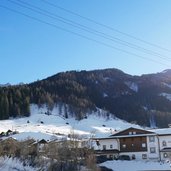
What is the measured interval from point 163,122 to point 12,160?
490ft

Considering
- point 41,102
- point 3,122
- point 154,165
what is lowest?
point 154,165

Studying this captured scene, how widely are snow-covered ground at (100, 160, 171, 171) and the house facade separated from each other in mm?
10603

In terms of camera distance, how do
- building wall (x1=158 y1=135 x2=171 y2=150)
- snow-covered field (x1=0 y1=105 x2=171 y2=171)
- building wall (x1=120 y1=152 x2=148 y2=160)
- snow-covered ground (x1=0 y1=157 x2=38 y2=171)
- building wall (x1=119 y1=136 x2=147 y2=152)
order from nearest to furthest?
snow-covered ground (x1=0 y1=157 x2=38 y2=171), snow-covered field (x1=0 y1=105 x2=171 y2=171), building wall (x1=158 y1=135 x2=171 y2=150), building wall (x1=120 y1=152 x2=148 y2=160), building wall (x1=119 y1=136 x2=147 y2=152)

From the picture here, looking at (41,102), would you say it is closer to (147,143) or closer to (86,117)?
(86,117)

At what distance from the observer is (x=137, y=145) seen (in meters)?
78.1

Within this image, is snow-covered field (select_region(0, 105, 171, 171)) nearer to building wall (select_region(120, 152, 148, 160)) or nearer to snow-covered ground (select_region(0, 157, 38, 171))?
snow-covered ground (select_region(0, 157, 38, 171))

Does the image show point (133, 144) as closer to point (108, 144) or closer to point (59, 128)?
point (108, 144)

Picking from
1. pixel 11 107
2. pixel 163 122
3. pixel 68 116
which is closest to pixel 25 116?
pixel 11 107

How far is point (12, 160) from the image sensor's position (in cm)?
5131

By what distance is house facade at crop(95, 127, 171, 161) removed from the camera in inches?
3002

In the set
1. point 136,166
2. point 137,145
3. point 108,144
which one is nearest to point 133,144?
point 137,145

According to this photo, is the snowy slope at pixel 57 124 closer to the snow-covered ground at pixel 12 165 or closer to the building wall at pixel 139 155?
the building wall at pixel 139 155

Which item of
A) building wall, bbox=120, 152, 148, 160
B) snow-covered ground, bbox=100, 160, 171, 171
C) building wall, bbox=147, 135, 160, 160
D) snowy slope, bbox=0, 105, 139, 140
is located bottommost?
snow-covered ground, bbox=100, 160, 171, 171

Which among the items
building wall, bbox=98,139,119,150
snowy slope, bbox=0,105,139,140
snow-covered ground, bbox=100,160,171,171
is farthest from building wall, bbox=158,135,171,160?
snowy slope, bbox=0,105,139,140
